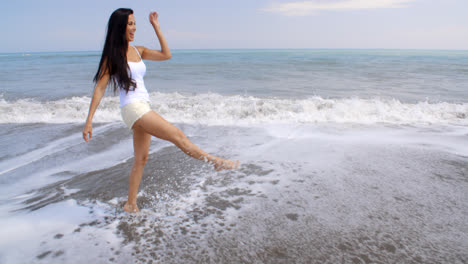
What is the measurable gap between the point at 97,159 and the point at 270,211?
133 inches

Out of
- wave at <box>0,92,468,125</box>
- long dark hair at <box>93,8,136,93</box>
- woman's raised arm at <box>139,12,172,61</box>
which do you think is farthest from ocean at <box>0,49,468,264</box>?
woman's raised arm at <box>139,12,172,61</box>

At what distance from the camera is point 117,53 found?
262 cm

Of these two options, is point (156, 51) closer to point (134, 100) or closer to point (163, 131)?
point (134, 100)

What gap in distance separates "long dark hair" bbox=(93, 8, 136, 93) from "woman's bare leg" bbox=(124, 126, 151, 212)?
0.51m

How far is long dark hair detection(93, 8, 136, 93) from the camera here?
261 centimetres

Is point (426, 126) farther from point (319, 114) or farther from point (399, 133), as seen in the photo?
point (319, 114)

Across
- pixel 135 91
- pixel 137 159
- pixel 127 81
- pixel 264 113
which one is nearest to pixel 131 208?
pixel 137 159

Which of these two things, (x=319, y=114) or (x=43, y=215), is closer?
(x=43, y=215)

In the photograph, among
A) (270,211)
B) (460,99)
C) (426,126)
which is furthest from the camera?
(460,99)

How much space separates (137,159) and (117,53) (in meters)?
1.10

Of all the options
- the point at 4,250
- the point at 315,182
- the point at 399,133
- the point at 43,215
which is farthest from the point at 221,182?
the point at 399,133

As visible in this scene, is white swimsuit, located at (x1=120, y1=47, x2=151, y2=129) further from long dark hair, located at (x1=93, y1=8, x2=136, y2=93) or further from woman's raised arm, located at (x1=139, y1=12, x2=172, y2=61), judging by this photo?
woman's raised arm, located at (x1=139, y1=12, x2=172, y2=61)

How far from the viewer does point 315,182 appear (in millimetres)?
3896

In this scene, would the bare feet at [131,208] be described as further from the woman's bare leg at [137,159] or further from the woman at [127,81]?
the woman at [127,81]
